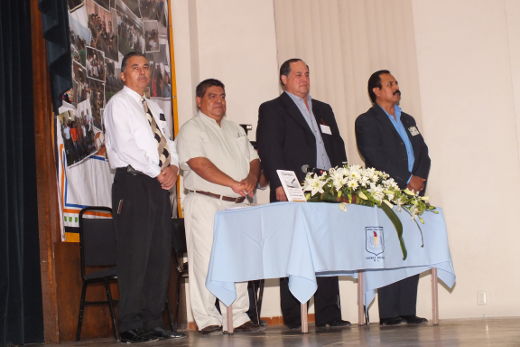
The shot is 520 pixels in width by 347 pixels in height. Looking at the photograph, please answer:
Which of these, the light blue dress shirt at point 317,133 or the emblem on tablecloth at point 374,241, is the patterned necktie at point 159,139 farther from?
the emblem on tablecloth at point 374,241

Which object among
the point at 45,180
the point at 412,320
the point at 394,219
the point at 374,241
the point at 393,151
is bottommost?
the point at 412,320

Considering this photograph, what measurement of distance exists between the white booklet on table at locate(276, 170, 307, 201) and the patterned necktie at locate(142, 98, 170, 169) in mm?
724

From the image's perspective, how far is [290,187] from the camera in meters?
4.40

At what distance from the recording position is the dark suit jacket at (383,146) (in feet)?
18.8

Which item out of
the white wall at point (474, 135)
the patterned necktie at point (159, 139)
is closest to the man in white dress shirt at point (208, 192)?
the patterned necktie at point (159, 139)

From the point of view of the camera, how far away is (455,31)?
23.4 feet

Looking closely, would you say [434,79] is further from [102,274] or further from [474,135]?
[102,274]

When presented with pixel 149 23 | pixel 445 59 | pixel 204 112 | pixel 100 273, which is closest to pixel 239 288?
pixel 100 273

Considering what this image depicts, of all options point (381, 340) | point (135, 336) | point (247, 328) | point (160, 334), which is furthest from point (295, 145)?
point (381, 340)

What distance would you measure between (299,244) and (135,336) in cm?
107

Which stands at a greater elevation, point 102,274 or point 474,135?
point 474,135

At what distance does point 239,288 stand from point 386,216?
110 centimetres

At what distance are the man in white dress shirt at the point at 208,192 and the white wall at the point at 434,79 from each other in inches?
68.7

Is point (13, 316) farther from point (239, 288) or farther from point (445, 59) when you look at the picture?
point (445, 59)
